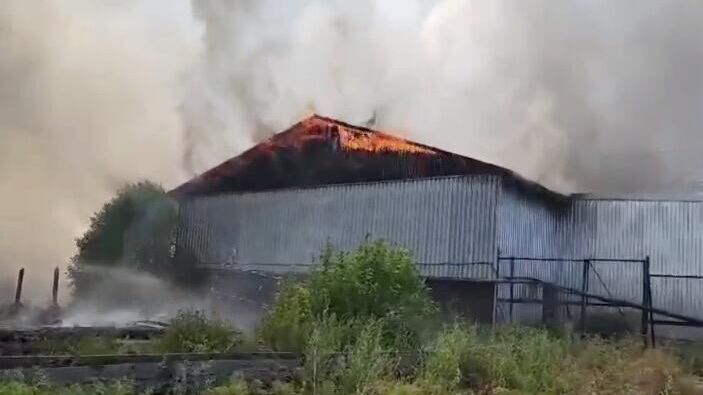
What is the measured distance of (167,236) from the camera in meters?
24.4

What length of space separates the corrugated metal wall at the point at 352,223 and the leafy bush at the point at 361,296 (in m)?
5.57

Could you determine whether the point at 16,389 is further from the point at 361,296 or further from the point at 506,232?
the point at 506,232

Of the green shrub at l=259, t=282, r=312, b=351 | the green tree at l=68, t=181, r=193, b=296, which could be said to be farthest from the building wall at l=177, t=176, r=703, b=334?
the green shrub at l=259, t=282, r=312, b=351

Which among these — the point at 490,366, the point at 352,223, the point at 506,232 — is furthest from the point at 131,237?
the point at 490,366

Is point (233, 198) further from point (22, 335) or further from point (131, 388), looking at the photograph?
point (131, 388)

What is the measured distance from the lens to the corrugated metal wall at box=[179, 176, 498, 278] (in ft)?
58.3

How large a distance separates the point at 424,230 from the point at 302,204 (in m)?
4.02

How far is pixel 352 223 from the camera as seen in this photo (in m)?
19.9

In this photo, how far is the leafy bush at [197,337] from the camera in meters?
9.91

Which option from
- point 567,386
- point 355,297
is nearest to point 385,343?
point 355,297

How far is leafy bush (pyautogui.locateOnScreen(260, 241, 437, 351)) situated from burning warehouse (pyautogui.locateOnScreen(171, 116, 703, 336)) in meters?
4.54

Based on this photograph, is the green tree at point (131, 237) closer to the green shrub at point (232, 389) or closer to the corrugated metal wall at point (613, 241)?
the corrugated metal wall at point (613, 241)

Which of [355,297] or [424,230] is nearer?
[355,297]

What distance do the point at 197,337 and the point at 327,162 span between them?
36.6 ft
